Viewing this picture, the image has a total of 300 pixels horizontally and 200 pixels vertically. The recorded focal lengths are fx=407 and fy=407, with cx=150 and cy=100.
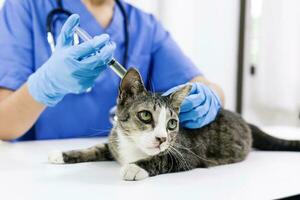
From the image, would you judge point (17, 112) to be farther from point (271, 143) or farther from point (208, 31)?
point (208, 31)

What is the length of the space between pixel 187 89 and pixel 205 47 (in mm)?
1020

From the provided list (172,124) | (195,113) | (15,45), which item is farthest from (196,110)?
(15,45)

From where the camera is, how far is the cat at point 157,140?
0.75 meters

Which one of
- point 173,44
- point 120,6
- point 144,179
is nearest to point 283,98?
point 173,44

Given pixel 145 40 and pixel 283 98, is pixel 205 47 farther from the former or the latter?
pixel 145 40

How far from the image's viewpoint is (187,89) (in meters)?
0.82

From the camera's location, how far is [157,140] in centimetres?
72

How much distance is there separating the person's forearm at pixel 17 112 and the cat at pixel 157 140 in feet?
0.55

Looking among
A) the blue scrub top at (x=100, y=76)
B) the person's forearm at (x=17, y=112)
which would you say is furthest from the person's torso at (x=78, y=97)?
the person's forearm at (x=17, y=112)

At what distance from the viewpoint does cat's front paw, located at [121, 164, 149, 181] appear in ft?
2.41

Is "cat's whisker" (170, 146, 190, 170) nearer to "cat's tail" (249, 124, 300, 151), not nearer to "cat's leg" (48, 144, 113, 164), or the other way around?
"cat's leg" (48, 144, 113, 164)

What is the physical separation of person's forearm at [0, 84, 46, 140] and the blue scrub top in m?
0.08

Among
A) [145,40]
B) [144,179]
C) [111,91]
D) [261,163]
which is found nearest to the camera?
[144,179]

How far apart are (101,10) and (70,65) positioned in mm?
480
